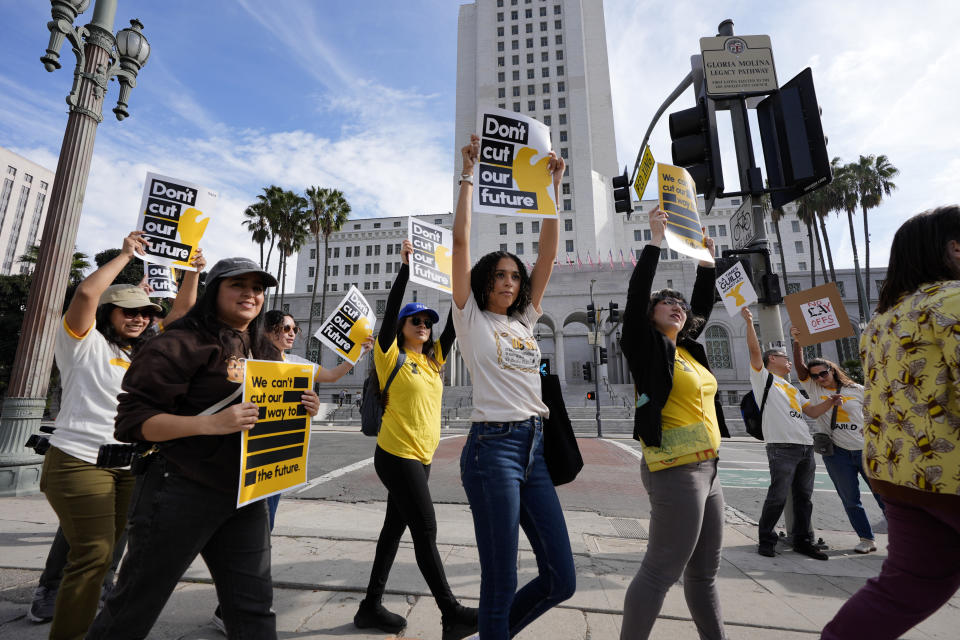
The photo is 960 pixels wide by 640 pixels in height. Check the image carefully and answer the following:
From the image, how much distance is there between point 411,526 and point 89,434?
1994 millimetres

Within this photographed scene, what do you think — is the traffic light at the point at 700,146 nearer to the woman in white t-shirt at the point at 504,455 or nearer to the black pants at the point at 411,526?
the woman in white t-shirt at the point at 504,455

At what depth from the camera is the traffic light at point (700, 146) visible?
4.85 metres

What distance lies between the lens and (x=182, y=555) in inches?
69.2

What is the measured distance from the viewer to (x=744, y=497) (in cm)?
800

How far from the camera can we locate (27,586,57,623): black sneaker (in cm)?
287

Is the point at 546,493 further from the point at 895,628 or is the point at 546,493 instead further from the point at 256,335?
the point at 256,335

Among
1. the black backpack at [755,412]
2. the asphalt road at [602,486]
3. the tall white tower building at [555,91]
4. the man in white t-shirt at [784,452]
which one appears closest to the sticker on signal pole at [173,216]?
the asphalt road at [602,486]

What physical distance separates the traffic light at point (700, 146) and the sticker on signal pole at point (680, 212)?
1043mm

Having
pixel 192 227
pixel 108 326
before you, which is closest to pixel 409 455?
pixel 108 326

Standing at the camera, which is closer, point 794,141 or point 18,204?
point 794,141

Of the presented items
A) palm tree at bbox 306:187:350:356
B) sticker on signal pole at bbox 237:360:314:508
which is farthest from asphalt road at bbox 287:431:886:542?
palm tree at bbox 306:187:350:356

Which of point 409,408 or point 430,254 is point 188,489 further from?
point 430,254

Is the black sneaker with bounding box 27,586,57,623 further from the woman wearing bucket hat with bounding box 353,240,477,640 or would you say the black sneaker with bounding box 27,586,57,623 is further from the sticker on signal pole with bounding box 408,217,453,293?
the sticker on signal pole with bounding box 408,217,453,293

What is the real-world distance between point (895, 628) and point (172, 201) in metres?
5.92
